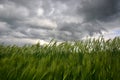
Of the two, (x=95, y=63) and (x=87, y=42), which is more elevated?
(x=87, y=42)

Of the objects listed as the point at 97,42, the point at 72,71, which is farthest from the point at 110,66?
the point at 97,42

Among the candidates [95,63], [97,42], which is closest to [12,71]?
[95,63]

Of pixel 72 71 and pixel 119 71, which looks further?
pixel 119 71

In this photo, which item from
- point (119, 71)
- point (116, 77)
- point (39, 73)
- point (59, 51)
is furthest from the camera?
point (59, 51)

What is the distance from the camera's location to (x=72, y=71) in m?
3.11

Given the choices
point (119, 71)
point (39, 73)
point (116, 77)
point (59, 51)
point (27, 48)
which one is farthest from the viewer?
point (27, 48)

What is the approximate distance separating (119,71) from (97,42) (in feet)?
10.1

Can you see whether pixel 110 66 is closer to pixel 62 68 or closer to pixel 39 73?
pixel 62 68

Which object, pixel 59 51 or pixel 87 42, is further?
pixel 87 42

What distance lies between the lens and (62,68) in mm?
3250

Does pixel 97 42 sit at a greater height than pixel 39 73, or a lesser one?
greater

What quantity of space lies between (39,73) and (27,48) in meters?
3.57

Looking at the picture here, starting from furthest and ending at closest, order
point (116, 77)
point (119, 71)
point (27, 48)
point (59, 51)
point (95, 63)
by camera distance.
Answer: point (27, 48) → point (59, 51) → point (95, 63) → point (119, 71) → point (116, 77)

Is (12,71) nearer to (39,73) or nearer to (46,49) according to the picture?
(39,73)
